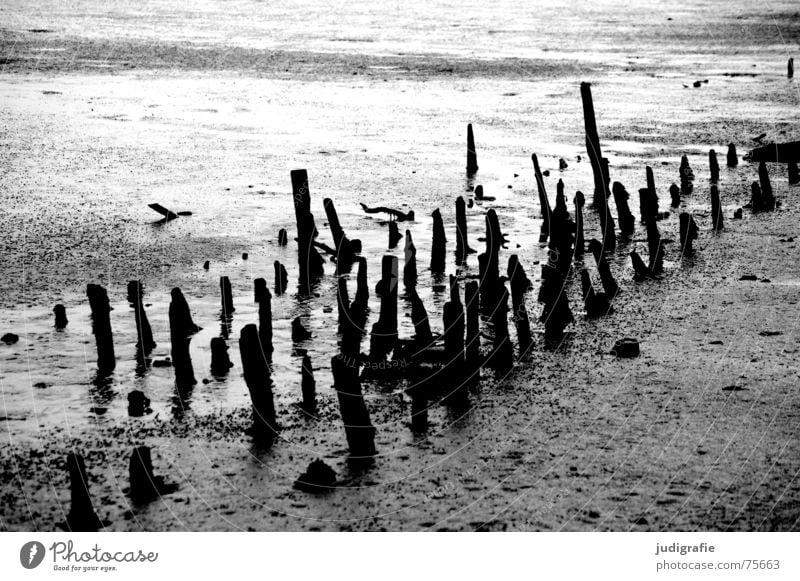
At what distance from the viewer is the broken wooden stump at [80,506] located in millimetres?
8016

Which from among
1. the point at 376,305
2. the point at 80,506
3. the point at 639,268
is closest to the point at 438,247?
the point at 376,305

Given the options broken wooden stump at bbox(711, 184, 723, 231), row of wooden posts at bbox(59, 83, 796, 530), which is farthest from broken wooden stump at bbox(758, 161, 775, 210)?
row of wooden posts at bbox(59, 83, 796, 530)

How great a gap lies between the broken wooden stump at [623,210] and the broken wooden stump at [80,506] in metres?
11.3

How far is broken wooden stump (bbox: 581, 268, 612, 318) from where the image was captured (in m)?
13.4

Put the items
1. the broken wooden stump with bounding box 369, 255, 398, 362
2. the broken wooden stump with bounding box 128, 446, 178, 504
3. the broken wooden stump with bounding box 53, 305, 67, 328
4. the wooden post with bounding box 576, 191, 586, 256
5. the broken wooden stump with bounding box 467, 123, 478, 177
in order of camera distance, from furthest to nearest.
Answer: the broken wooden stump with bounding box 467, 123, 478, 177 < the wooden post with bounding box 576, 191, 586, 256 < the broken wooden stump with bounding box 53, 305, 67, 328 < the broken wooden stump with bounding box 369, 255, 398, 362 < the broken wooden stump with bounding box 128, 446, 178, 504

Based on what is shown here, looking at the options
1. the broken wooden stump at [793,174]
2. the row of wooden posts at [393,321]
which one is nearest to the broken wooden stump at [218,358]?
the row of wooden posts at [393,321]

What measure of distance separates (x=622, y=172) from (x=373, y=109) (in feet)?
36.0

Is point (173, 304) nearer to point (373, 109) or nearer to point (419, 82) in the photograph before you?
point (373, 109)

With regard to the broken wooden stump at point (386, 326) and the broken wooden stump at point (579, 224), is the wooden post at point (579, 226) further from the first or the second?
the broken wooden stump at point (386, 326)

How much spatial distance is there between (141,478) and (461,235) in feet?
27.1

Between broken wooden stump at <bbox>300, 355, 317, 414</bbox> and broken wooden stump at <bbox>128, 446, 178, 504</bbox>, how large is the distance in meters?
2.05

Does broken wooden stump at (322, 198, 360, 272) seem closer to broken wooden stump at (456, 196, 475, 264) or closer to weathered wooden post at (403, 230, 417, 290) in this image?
weathered wooden post at (403, 230, 417, 290)

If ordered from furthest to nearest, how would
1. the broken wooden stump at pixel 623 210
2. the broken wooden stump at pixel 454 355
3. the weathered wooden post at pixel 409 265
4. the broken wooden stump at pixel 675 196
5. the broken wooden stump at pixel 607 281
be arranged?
the broken wooden stump at pixel 675 196, the broken wooden stump at pixel 623 210, the weathered wooden post at pixel 409 265, the broken wooden stump at pixel 607 281, the broken wooden stump at pixel 454 355

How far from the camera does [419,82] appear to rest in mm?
38031
